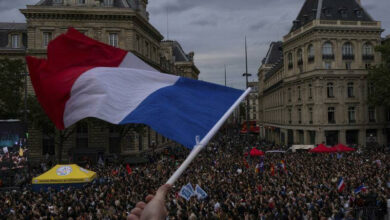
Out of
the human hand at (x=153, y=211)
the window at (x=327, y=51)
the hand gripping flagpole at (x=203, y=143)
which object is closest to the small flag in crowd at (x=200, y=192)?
the hand gripping flagpole at (x=203, y=143)

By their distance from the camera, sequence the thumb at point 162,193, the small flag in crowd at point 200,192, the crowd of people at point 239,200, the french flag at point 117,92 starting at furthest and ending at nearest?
the small flag in crowd at point 200,192 → the crowd of people at point 239,200 → the french flag at point 117,92 → the thumb at point 162,193

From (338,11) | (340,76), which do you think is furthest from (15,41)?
(338,11)

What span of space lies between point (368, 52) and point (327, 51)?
6728 millimetres

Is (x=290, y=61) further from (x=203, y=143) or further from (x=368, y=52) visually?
(x=203, y=143)

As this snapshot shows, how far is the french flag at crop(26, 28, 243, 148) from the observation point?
5.30 metres

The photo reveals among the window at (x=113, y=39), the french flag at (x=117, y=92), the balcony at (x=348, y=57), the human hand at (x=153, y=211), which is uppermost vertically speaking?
the window at (x=113, y=39)

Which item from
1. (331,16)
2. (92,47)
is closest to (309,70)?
(331,16)

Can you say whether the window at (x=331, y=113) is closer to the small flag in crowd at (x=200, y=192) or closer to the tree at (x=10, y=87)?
the small flag in crowd at (x=200, y=192)

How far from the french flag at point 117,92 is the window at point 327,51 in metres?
50.6

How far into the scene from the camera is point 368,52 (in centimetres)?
5291

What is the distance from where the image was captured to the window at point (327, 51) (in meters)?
52.2

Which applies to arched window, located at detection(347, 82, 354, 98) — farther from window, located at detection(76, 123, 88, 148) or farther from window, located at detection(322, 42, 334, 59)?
window, located at detection(76, 123, 88, 148)

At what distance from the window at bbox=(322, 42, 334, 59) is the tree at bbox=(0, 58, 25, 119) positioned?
42148 mm

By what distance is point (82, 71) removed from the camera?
596 centimetres
